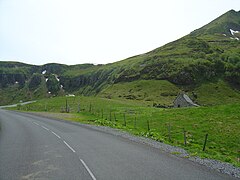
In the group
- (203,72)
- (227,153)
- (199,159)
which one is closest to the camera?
(199,159)

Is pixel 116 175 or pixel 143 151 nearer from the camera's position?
pixel 116 175

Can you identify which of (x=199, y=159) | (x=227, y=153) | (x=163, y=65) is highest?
(x=163, y=65)

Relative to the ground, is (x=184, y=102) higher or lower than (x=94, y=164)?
lower

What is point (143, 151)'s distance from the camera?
1616 cm

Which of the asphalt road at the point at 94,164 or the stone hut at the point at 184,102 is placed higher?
the asphalt road at the point at 94,164

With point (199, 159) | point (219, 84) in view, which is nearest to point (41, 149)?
point (199, 159)

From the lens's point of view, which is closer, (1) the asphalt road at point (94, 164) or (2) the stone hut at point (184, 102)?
(1) the asphalt road at point (94, 164)

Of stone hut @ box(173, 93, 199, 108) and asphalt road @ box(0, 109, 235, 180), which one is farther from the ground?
asphalt road @ box(0, 109, 235, 180)

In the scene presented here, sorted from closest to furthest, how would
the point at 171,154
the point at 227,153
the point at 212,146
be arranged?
the point at 171,154, the point at 227,153, the point at 212,146

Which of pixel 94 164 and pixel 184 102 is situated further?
pixel 184 102

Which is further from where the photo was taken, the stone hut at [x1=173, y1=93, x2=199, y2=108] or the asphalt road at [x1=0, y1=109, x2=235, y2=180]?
the stone hut at [x1=173, y1=93, x2=199, y2=108]

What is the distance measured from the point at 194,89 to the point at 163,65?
128 ft

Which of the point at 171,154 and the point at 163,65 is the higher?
the point at 163,65

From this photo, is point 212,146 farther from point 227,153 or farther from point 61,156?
point 61,156
